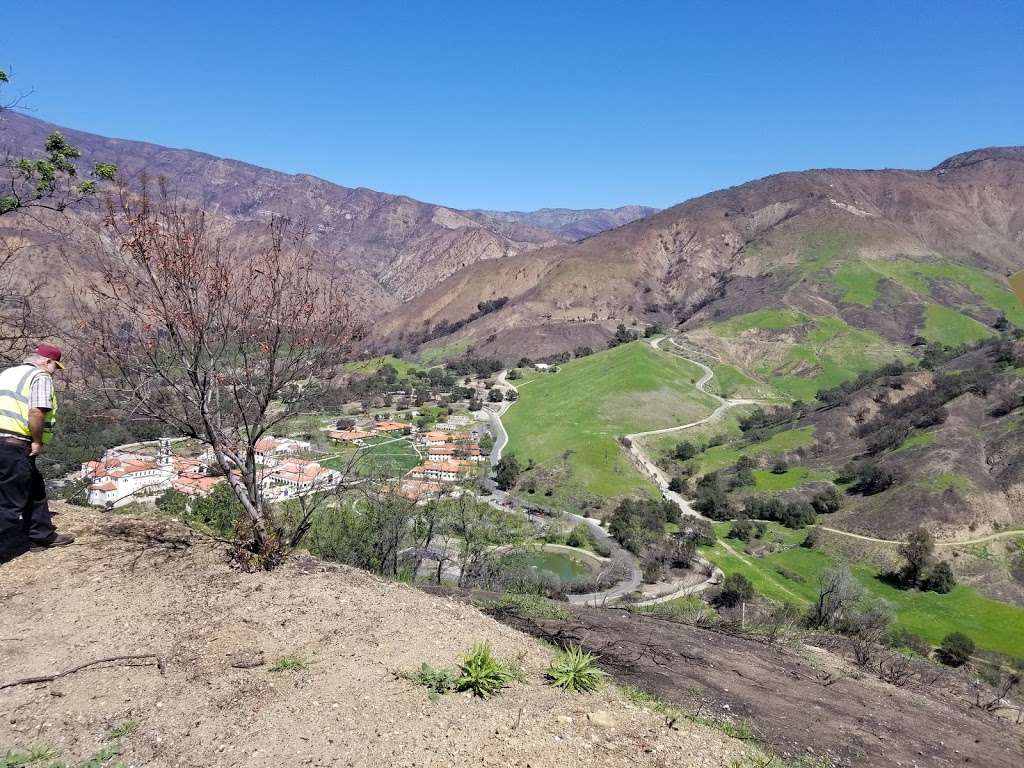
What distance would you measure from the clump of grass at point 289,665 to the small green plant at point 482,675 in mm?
1333

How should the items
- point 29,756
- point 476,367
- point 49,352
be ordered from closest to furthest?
point 29,756, point 49,352, point 476,367

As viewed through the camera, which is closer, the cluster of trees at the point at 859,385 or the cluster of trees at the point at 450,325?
the cluster of trees at the point at 859,385

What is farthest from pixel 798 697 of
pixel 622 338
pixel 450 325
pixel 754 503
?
pixel 450 325

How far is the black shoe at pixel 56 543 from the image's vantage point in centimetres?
637

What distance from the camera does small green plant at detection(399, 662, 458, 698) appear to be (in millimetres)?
4649

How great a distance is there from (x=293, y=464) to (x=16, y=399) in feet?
17.4

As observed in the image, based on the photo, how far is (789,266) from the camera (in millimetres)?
111688

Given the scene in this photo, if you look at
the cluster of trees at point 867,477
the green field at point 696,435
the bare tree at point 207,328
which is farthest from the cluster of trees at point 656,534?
the bare tree at point 207,328

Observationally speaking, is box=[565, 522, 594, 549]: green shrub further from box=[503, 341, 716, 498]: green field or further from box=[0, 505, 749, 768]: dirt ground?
box=[0, 505, 749, 768]: dirt ground

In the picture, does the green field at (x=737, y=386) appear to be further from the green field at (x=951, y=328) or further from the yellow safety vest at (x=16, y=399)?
the yellow safety vest at (x=16, y=399)

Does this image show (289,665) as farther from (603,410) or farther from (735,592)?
(603,410)

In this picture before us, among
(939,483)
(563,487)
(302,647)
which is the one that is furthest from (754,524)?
(302,647)

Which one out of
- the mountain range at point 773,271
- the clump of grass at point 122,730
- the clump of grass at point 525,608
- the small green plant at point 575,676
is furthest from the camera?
the mountain range at point 773,271

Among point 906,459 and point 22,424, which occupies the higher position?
point 22,424
